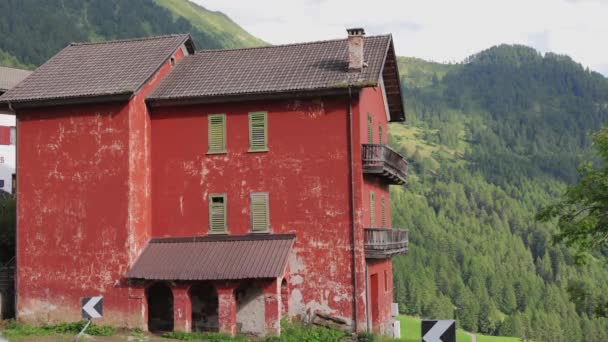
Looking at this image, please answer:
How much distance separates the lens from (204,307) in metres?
33.0

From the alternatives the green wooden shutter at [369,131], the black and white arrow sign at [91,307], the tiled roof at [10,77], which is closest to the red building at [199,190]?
the green wooden shutter at [369,131]

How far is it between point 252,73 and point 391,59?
7629 mm

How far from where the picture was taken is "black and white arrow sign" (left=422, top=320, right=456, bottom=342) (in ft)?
41.6

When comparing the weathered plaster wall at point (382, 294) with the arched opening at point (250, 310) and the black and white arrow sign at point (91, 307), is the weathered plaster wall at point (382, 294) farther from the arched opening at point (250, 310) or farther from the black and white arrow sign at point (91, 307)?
the black and white arrow sign at point (91, 307)

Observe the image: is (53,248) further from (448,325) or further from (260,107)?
(448,325)

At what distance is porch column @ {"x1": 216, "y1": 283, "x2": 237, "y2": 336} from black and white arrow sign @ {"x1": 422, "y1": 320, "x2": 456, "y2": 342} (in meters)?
18.6

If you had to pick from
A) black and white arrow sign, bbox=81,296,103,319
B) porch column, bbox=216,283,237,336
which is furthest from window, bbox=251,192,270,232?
black and white arrow sign, bbox=81,296,103,319

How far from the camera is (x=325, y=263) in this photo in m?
32.3

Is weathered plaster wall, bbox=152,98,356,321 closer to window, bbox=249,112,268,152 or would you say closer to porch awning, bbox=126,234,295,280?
window, bbox=249,112,268,152

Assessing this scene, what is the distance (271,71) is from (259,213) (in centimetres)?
673

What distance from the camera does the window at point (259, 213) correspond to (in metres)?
33.2

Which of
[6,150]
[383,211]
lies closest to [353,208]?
[383,211]

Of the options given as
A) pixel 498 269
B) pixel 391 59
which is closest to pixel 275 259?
pixel 391 59

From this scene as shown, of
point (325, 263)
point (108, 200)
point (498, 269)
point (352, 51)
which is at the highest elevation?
point (352, 51)
